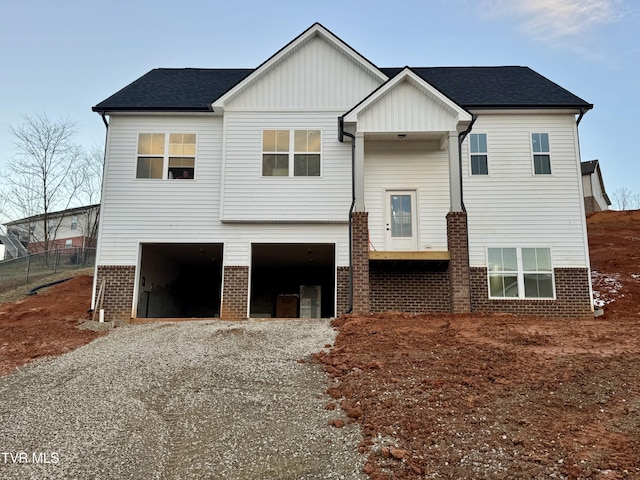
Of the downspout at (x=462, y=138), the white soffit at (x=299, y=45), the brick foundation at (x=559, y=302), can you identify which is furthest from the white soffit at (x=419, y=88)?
the brick foundation at (x=559, y=302)

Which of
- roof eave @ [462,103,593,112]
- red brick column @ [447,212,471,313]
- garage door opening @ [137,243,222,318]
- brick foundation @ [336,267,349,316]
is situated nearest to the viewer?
red brick column @ [447,212,471,313]

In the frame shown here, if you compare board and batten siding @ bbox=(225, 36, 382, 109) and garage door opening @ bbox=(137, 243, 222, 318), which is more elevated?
board and batten siding @ bbox=(225, 36, 382, 109)

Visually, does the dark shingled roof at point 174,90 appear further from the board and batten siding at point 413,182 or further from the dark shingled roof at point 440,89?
the board and batten siding at point 413,182

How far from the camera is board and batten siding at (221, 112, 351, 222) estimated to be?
13.4 metres

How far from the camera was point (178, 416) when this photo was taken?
6.32m

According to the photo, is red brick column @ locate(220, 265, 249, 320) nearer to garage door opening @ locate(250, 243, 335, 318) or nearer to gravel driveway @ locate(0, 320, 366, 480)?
gravel driveway @ locate(0, 320, 366, 480)

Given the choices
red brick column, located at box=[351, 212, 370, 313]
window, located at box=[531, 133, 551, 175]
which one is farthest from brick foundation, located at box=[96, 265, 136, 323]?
window, located at box=[531, 133, 551, 175]

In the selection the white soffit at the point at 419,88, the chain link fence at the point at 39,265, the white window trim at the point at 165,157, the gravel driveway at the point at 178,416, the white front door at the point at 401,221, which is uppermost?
the white soffit at the point at 419,88

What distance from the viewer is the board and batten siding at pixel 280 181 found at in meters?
13.4

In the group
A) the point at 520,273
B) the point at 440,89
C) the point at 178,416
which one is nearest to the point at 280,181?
the point at 440,89

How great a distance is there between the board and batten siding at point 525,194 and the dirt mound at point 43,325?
10923 mm

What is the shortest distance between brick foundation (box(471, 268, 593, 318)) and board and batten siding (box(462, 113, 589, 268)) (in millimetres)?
348

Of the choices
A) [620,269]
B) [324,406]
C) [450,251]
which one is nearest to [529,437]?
[324,406]

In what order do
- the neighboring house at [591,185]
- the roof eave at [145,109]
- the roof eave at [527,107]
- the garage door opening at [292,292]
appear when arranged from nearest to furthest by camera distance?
the roof eave at [527,107] → the roof eave at [145,109] → the garage door opening at [292,292] → the neighboring house at [591,185]
